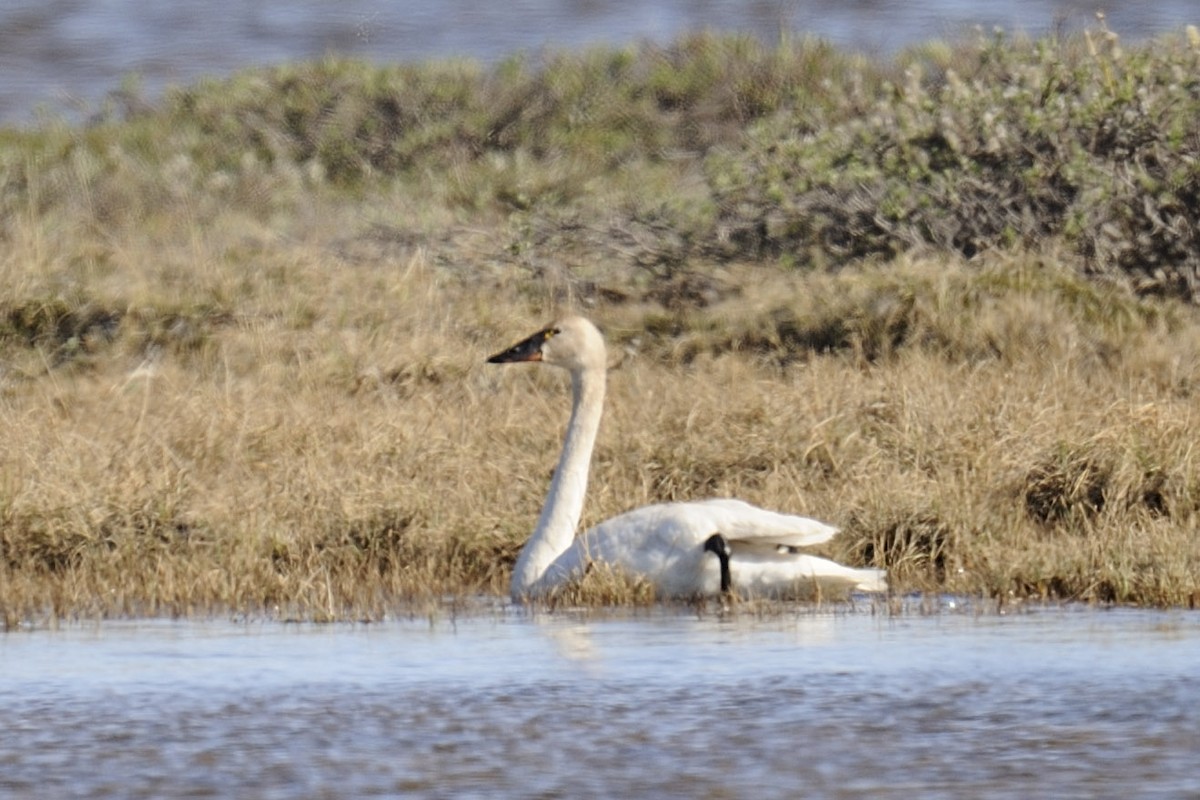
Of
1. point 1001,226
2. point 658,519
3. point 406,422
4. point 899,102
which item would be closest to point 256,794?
point 658,519

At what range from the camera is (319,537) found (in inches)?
374

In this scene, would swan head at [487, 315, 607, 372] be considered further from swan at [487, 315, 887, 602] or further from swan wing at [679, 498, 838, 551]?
swan wing at [679, 498, 838, 551]

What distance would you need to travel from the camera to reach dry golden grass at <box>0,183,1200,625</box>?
9.16 m

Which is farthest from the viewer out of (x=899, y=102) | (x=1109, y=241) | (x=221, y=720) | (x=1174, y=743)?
(x=899, y=102)

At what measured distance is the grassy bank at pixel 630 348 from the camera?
9.47 metres

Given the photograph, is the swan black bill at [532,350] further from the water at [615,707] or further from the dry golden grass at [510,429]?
the water at [615,707]

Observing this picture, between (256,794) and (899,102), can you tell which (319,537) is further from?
(899,102)

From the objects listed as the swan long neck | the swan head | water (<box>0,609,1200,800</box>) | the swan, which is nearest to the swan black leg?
the swan

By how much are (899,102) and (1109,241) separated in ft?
6.77

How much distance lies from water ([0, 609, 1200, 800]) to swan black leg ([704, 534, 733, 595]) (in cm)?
24

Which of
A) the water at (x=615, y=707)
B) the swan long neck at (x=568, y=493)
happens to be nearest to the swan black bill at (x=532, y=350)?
the swan long neck at (x=568, y=493)

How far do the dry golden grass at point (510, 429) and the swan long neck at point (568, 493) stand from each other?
0.33 m

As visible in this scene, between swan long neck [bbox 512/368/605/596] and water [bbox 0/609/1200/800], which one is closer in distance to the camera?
water [bbox 0/609/1200/800]

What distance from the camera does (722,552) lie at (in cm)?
845
